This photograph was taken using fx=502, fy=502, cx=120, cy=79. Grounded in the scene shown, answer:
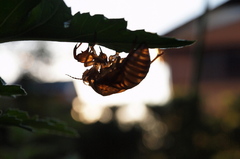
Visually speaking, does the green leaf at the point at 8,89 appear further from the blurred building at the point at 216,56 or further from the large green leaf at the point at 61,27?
the blurred building at the point at 216,56

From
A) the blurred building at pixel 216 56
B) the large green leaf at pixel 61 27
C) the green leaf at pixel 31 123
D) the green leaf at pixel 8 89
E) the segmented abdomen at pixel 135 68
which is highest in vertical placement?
the large green leaf at pixel 61 27

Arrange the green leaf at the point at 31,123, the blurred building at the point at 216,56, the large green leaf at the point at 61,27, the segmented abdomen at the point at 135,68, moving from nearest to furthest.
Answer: the large green leaf at the point at 61,27
the green leaf at the point at 31,123
the segmented abdomen at the point at 135,68
the blurred building at the point at 216,56

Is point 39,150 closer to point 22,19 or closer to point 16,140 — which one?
point 16,140

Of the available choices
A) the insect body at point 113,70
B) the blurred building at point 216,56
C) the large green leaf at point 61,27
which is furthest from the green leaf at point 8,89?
the blurred building at point 216,56

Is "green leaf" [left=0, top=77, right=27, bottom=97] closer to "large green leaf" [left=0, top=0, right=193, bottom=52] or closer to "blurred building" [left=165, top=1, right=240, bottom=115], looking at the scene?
"large green leaf" [left=0, top=0, right=193, bottom=52]

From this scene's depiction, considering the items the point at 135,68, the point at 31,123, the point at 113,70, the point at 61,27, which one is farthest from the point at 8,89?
the point at 113,70

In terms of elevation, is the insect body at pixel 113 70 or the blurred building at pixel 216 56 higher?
the insect body at pixel 113 70
